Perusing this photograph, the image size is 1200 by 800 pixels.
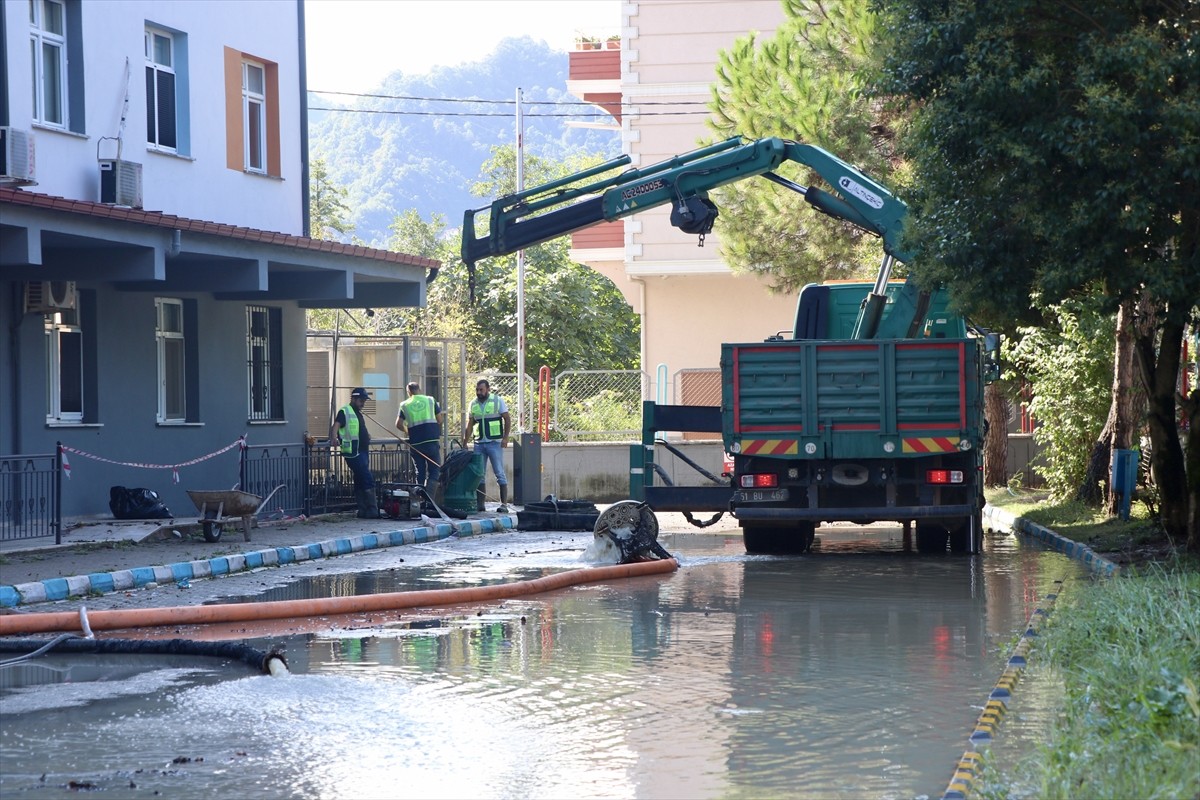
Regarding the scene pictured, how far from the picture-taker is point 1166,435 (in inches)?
599

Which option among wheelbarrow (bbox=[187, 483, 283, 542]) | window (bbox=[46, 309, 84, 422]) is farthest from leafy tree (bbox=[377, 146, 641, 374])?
wheelbarrow (bbox=[187, 483, 283, 542])

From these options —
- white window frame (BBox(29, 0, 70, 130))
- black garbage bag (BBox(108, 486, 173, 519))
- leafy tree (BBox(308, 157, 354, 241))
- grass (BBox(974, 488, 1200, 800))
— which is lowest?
grass (BBox(974, 488, 1200, 800))

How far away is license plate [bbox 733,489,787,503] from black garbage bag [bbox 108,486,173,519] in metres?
6.87

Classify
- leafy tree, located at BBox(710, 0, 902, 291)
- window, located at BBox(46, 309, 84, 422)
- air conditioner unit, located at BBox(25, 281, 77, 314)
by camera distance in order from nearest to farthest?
air conditioner unit, located at BBox(25, 281, 77, 314), window, located at BBox(46, 309, 84, 422), leafy tree, located at BBox(710, 0, 902, 291)

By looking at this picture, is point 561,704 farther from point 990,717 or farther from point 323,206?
point 323,206

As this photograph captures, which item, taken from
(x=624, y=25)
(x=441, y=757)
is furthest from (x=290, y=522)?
(x=624, y=25)

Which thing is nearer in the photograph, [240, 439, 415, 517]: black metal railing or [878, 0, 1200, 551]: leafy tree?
[878, 0, 1200, 551]: leafy tree

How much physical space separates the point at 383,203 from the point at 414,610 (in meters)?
190

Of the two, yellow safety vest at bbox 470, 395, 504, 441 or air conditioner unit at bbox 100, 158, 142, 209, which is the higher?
air conditioner unit at bbox 100, 158, 142, 209

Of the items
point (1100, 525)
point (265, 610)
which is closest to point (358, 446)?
point (265, 610)

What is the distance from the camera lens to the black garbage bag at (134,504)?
18.1 meters

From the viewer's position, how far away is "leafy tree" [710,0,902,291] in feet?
77.3

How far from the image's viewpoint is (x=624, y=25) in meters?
36.6

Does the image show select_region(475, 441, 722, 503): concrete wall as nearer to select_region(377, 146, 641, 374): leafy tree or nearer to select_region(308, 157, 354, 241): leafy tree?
select_region(377, 146, 641, 374): leafy tree
